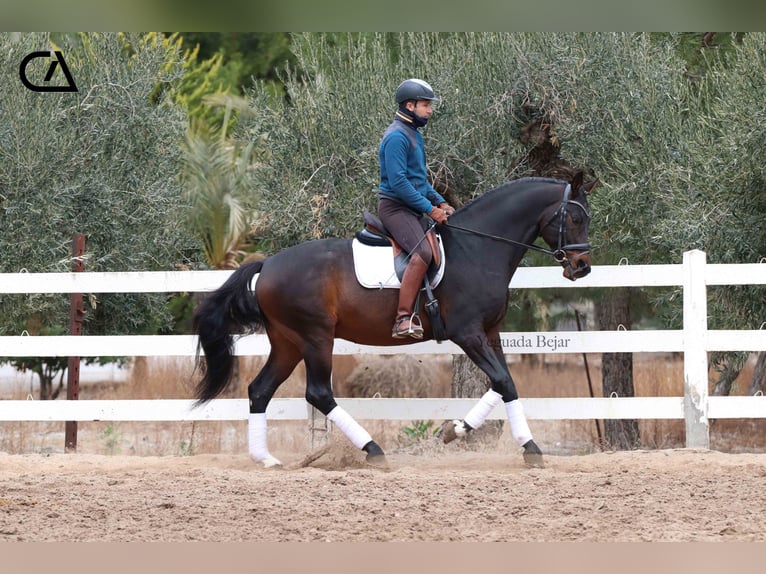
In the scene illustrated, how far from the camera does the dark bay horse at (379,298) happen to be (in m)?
7.59

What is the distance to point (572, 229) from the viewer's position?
7676mm

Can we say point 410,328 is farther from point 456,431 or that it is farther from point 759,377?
point 759,377

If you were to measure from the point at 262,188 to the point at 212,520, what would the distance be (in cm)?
582

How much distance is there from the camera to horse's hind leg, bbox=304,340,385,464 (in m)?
7.55

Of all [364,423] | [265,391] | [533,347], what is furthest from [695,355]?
[364,423]

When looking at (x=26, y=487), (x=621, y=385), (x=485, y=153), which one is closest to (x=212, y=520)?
(x=26, y=487)

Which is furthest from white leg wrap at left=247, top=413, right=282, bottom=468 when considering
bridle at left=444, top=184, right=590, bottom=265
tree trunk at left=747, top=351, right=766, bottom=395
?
tree trunk at left=747, top=351, right=766, bottom=395

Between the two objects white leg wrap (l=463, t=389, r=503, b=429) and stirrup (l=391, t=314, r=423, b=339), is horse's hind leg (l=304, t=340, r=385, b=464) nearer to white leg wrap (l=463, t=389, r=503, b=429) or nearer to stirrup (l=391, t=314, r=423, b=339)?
stirrup (l=391, t=314, r=423, b=339)

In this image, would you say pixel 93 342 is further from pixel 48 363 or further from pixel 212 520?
pixel 48 363

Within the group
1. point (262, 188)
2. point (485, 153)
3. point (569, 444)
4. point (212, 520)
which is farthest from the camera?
point (569, 444)

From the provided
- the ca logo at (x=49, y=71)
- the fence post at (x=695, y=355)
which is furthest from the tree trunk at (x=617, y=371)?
the ca logo at (x=49, y=71)

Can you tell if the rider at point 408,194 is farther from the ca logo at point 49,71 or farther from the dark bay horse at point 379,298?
the ca logo at point 49,71

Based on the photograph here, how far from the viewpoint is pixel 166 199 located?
36.7 feet

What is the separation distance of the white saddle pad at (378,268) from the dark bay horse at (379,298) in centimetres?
6
